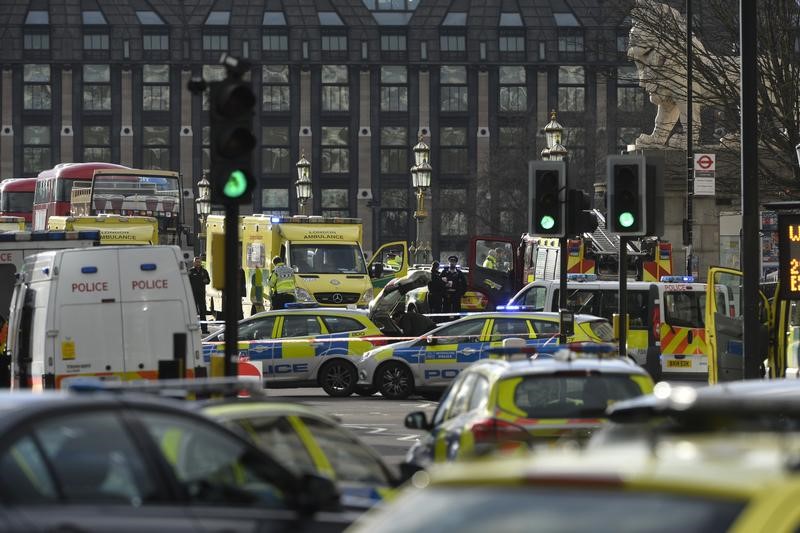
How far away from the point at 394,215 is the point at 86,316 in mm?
91122

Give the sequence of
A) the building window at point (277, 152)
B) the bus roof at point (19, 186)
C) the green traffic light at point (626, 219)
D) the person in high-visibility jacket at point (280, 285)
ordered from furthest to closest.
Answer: the building window at point (277, 152) < the bus roof at point (19, 186) < the person in high-visibility jacket at point (280, 285) < the green traffic light at point (626, 219)

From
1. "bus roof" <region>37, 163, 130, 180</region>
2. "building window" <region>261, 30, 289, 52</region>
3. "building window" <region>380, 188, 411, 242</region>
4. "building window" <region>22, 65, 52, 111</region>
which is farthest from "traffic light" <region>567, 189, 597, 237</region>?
"building window" <region>22, 65, 52, 111</region>

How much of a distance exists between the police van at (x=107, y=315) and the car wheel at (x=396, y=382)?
9752 mm

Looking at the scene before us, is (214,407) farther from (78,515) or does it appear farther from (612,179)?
(612,179)

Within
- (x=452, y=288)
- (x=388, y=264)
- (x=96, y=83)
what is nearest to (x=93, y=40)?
(x=96, y=83)

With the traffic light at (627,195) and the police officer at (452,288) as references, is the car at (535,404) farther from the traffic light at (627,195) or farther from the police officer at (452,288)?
the police officer at (452,288)

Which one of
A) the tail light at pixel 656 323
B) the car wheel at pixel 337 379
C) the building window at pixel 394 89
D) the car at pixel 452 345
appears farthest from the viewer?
the building window at pixel 394 89

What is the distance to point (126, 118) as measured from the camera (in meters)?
108

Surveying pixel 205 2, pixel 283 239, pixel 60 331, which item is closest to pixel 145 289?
pixel 60 331

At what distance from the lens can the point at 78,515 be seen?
622 cm

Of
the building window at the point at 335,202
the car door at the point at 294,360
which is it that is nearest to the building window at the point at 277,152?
the building window at the point at 335,202

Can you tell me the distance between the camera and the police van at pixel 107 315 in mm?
17141

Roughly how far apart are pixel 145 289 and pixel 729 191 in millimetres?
22035

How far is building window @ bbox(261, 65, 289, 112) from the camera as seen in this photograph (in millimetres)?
108000
